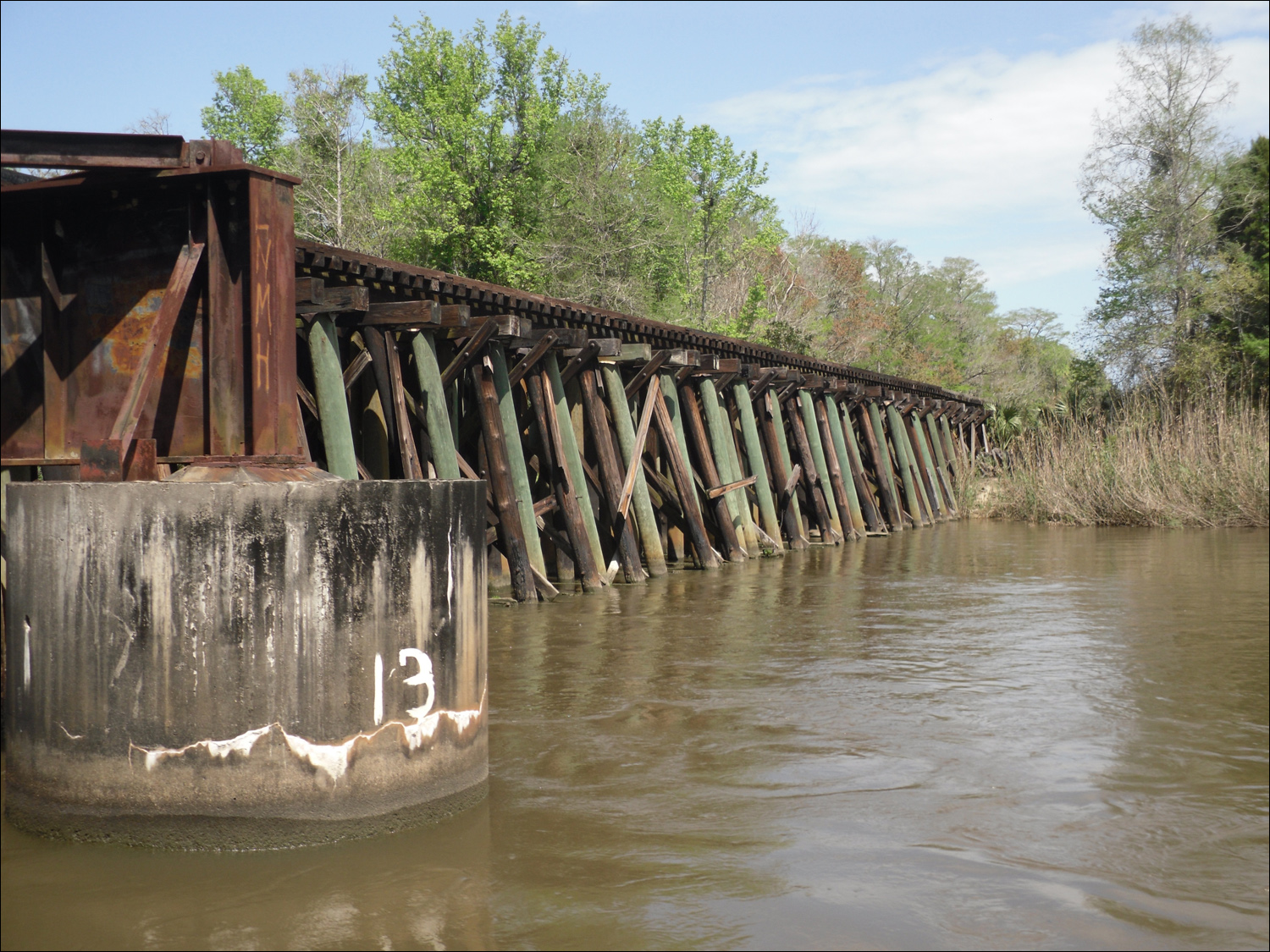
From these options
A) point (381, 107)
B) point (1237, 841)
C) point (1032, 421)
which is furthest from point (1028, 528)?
point (381, 107)

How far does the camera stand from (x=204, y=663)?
Result: 321cm

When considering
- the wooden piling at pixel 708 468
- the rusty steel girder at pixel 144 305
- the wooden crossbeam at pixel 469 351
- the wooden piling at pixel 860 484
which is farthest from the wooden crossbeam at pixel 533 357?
the wooden piling at pixel 860 484

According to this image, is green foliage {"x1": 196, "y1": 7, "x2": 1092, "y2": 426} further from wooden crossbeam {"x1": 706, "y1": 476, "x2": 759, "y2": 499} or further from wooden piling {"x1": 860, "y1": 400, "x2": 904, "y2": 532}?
wooden crossbeam {"x1": 706, "y1": 476, "x2": 759, "y2": 499}

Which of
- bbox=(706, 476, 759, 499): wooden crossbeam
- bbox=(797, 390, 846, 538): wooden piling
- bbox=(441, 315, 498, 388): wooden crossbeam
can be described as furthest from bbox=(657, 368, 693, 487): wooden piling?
bbox=(797, 390, 846, 538): wooden piling

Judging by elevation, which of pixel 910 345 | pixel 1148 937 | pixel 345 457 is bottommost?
pixel 1148 937

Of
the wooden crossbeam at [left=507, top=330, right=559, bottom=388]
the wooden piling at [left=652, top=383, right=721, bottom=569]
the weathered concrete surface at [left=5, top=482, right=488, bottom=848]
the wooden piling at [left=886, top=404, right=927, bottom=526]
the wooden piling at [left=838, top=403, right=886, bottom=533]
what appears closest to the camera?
the weathered concrete surface at [left=5, top=482, right=488, bottom=848]

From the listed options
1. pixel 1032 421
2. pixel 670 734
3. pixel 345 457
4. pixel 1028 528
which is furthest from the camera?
pixel 1032 421

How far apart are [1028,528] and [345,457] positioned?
1304cm

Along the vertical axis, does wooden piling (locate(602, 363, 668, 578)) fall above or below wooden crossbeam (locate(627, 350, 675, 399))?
below

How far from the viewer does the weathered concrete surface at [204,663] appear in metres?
3.21

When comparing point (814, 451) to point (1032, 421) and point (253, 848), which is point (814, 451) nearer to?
point (253, 848)

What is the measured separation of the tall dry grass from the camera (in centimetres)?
1534

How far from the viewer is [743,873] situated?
308 cm

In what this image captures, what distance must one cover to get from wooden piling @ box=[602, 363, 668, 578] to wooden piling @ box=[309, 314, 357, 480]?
3.71m
